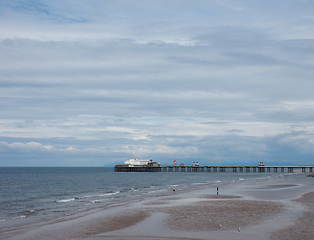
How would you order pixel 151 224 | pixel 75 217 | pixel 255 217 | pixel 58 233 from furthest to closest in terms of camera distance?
pixel 75 217
pixel 255 217
pixel 151 224
pixel 58 233

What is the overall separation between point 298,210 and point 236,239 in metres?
13.5

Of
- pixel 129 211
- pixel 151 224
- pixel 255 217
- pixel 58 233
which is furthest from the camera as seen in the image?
pixel 129 211

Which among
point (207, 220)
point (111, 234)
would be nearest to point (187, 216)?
point (207, 220)

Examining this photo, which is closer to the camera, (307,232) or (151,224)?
(307,232)

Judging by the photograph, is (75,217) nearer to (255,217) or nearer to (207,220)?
(207,220)

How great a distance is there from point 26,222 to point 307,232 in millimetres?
21998

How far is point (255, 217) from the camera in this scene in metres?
28.2

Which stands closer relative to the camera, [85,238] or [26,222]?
[85,238]

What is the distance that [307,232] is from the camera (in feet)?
73.5

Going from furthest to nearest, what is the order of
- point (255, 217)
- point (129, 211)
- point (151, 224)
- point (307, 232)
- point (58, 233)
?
1. point (129, 211)
2. point (255, 217)
3. point (151, 224)
4. point (58, 233)
5. point (307, 232)

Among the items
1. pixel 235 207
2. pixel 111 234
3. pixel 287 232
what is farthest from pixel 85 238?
pixel 235 207

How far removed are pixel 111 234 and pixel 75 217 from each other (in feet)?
26.7

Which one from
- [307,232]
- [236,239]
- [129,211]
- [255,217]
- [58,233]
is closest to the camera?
[236,239]

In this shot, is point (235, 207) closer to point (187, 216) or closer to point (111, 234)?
point (187, 216)
